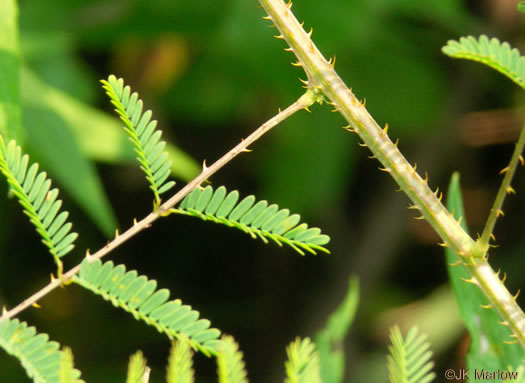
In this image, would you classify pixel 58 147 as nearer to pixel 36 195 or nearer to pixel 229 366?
pixel 36 195

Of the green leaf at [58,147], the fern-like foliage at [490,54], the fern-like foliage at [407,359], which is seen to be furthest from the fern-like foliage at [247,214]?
the green leaf at [58,147]

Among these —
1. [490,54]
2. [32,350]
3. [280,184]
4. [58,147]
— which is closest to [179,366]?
[32,350]

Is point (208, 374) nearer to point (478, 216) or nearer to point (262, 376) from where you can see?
point (262, 376)

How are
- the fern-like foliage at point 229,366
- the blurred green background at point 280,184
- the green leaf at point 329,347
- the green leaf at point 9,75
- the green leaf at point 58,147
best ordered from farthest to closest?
the blurred green background at point 280,184 < the green leaf at point 58,147 < the green leaf at point 329,347 < the green leaf at point 9,75 < the fern-like foliage at point 229,366

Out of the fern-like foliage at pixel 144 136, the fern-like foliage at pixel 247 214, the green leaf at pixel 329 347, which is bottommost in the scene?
the green leaf at pixel 329 347

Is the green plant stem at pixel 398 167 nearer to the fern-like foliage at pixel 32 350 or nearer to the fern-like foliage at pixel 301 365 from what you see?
the fern-like foliage at pixel 301 365

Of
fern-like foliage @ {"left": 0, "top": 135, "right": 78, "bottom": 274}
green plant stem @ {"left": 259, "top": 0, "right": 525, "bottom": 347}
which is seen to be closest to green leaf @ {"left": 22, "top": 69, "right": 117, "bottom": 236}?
fern-like foliage @ {"left": 0, "top": 135, "right": 78, "bottom": 274}

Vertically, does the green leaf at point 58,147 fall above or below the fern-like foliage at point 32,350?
above

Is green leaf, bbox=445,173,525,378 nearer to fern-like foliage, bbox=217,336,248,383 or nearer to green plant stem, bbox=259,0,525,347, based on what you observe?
green plant stem, bbox=259,0,525,347
